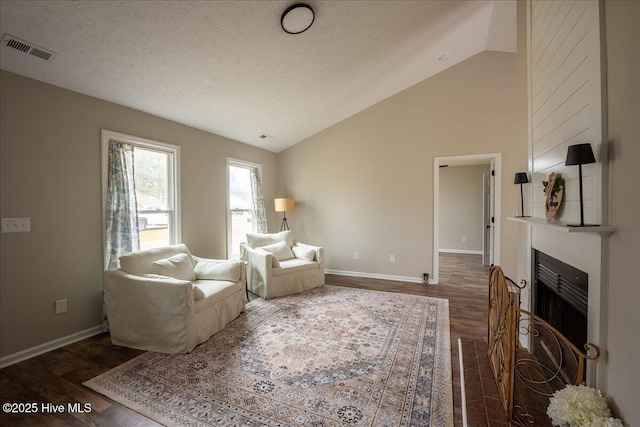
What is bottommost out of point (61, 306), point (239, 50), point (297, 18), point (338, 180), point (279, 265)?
point (61, 306)

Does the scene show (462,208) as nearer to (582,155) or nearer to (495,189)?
(495,189)

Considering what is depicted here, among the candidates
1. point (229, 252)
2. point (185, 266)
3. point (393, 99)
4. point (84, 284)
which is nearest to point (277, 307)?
point (185, 266)

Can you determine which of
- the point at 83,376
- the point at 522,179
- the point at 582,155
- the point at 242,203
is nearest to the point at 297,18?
the point at 582,155

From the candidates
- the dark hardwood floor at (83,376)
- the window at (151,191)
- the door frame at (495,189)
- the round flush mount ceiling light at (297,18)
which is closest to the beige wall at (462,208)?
the door frame at (495,189)

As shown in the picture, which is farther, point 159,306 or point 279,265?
point 279,265

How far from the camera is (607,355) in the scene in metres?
1.19

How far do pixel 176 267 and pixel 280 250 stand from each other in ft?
5.37

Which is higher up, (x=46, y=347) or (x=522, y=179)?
(x=522, y=179)

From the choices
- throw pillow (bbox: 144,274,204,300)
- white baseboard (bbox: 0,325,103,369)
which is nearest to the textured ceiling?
throw pillow (bbox: 144,274,204,300)

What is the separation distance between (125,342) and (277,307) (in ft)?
5.03

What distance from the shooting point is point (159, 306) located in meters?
2.35

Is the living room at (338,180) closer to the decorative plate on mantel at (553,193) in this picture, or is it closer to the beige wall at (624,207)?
the beige wall at (624,207)

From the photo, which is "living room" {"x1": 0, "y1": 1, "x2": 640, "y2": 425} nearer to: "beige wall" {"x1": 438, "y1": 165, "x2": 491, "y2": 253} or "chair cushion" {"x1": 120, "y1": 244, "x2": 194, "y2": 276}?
"chair cushion" {"x1": 120, "y1": 244, "x2": 194, "y2": 276}

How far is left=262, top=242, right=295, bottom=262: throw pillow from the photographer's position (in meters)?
4.13
